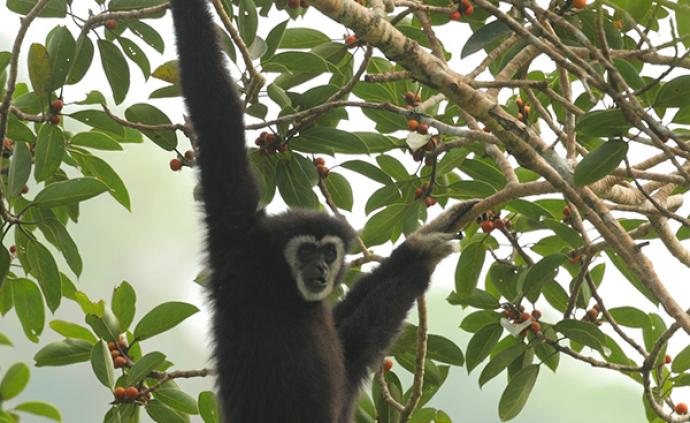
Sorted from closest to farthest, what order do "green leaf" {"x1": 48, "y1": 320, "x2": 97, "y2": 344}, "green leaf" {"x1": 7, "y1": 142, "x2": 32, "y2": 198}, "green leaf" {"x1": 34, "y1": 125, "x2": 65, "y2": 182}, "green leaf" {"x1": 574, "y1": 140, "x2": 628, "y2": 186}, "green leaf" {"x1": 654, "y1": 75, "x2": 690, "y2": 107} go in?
"green leaf" {"x1": 574, "y1": 140, "x2": 628, "y2": 186} → "green leaf" {"x1": 654, "y1": 75, "x2": 690, "y2": 107} → "green leaf" {"x1": 7, "y1": 142, "x2": 32, "y2": 198} → "green leaf" {"x1": 34, "y1": 125, "x2": 65, "y2": 182} → "green leaf" {"x1": 48, "y1": 320, "x2": 97, "y2": 344}

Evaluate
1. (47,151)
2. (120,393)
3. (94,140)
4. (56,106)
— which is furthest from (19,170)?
(120,393)

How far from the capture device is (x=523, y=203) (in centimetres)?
555

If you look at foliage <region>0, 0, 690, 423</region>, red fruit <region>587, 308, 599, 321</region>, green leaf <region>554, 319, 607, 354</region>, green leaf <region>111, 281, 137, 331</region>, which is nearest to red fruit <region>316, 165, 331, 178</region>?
foliage <region>0, 0, 690, 423</region>

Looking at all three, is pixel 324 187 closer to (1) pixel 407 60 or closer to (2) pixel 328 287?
(2) pixel 328 287

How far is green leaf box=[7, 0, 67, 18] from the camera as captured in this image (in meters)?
5.33

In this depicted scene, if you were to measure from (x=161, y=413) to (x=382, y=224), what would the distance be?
1.84 metres

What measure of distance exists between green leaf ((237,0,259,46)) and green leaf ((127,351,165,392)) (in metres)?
1.87

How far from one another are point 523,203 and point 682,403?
5.27ft

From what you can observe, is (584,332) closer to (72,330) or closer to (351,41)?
(351,41)

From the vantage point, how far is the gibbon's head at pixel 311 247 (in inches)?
213

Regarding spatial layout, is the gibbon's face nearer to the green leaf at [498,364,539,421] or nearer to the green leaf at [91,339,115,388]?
the green leaf at [91,339,115,388]

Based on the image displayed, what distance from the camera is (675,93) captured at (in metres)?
4.29

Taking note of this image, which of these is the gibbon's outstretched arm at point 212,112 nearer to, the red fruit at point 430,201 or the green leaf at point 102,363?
the green leaf at point 102,363

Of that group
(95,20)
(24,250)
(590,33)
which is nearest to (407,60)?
(590,33)
